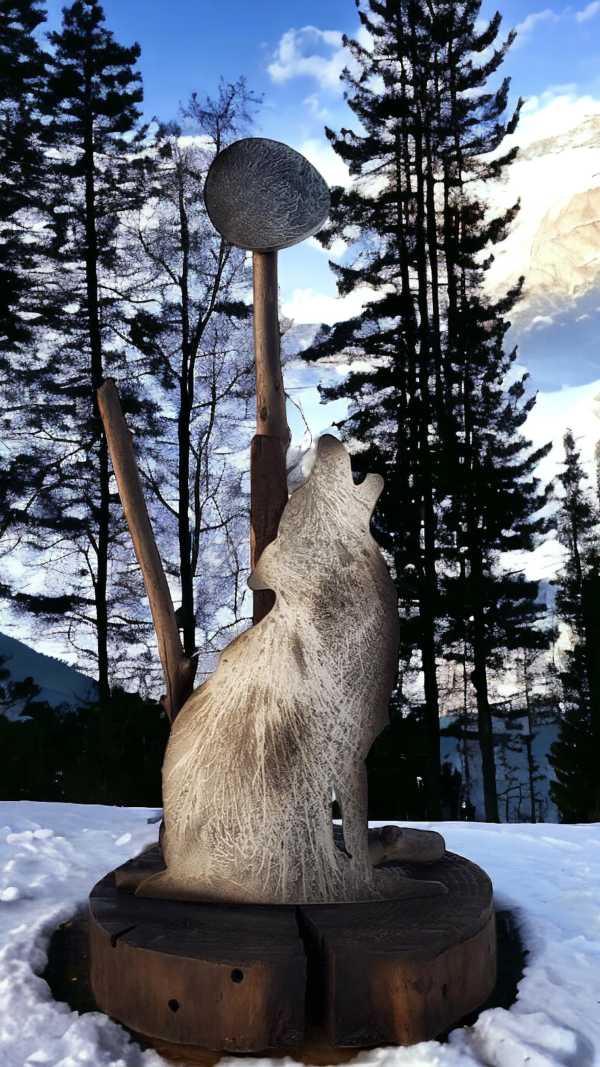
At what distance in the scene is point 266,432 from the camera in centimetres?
216

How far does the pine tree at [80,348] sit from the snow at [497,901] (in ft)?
5.45

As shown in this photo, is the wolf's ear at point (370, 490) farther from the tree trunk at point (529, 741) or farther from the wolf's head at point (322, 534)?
the tree trunk at point (529, 741)

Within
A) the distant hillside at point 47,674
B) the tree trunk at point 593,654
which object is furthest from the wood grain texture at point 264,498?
the tree trunk at point 593,654

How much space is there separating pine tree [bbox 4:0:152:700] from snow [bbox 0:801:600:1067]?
65.4 inches

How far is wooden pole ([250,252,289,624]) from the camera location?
6.95 ft

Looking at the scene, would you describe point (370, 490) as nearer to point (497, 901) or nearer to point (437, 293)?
point (497, 901)

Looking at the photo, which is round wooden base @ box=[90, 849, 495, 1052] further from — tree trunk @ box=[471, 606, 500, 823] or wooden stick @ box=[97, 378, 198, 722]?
tree trunk @ box=[471, 606, 500, 823]

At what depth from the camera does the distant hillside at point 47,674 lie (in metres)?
4.86

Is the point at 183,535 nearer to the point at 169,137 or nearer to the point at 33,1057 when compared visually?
the point at 169,137

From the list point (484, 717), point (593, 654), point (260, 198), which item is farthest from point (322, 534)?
point (593, 654)

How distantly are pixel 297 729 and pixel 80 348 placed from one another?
3648mm

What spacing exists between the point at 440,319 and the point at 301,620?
3696 mm

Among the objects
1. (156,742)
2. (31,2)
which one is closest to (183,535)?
(156,742)

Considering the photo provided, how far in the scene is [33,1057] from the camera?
161cm
